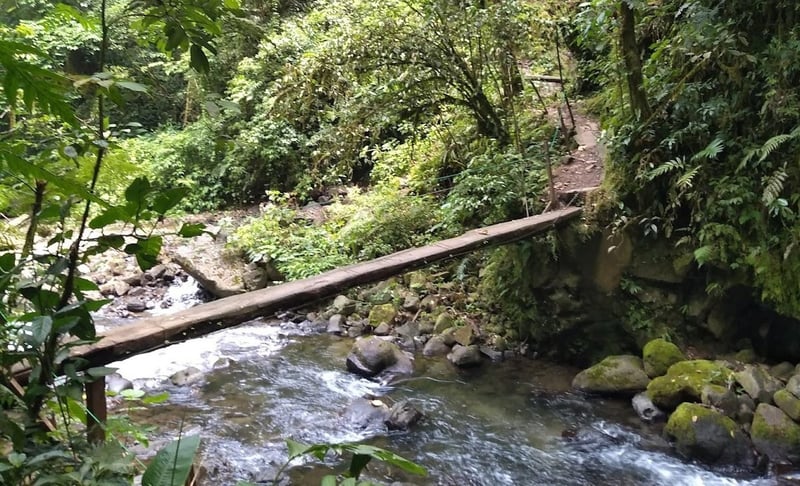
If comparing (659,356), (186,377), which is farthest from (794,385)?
(186,377)

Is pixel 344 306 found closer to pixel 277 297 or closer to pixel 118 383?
pixel 118 383

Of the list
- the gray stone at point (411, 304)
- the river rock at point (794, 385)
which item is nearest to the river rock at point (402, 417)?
the gray stone at point (411, 304)

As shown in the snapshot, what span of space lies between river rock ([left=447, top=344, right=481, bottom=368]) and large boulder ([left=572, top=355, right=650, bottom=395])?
3.10 feet

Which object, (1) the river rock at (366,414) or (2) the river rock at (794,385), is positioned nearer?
(2) the river rock at (794,385)

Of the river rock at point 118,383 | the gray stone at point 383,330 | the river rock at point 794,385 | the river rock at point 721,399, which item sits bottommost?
the gray stone at point 383,330

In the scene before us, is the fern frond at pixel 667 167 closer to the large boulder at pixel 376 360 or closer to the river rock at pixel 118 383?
the large boulder at pixel 376 360

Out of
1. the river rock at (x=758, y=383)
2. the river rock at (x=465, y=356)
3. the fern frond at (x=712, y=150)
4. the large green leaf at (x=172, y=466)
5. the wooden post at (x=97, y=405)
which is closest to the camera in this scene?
the large green leaf at (x=172, y=466)

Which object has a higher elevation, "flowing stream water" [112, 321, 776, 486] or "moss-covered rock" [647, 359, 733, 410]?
"moss-covered rock" [647, 359, 733, 410]

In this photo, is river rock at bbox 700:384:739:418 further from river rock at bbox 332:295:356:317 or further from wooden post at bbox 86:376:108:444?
river rock at bbox 332:295:356:317

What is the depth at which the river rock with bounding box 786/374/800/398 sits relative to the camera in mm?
3801

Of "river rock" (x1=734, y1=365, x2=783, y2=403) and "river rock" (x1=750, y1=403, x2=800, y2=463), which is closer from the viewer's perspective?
"river rock" (x1=750, y1=403, x2=800, y2=463)

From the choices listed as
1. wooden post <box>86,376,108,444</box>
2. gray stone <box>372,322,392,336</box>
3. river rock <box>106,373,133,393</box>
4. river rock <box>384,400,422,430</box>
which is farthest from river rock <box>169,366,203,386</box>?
wooden post <box>86,376,108,444</box>

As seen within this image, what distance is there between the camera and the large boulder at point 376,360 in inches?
207

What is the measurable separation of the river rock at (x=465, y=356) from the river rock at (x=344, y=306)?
5.87 feet
